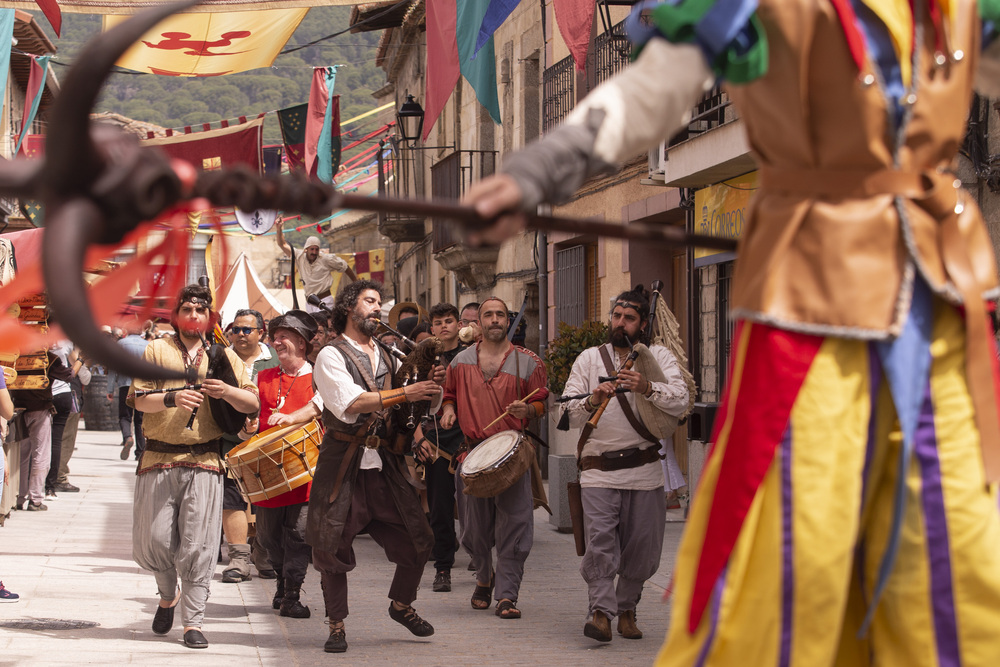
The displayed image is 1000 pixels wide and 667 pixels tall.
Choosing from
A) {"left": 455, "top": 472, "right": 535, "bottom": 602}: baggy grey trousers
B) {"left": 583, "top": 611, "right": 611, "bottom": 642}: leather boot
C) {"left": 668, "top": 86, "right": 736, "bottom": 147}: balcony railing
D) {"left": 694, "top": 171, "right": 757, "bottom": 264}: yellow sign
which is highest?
{"left": 668, "top": 86, "right": 736, "bottom": 147}: balcony railing

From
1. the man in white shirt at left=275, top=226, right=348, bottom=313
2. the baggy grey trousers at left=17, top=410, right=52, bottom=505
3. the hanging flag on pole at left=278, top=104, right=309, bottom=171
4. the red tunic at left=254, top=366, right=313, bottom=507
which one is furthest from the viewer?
the hanging flag on pole at left=278, top=104, right=309, bottom=171

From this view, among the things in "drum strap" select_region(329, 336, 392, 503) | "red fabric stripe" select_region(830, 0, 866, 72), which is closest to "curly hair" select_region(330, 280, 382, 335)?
Answer: "drum strap" select_region(329, 336, 392, 503)

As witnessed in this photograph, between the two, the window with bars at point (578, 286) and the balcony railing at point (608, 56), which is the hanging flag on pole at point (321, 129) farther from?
the balcony railing at point (608, 56)

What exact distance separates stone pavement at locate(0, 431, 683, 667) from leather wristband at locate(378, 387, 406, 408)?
1.35 metres

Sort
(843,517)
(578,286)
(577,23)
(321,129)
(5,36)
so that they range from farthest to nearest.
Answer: (321,129) → (578,286) → (5,36) → (577,23) → (843,517)

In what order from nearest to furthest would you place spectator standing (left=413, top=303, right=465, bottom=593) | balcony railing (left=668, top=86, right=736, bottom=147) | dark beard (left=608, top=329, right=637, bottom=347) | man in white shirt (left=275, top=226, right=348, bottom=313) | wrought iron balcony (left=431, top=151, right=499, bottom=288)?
dark beard (left=608, top=329, right=637, bottom=347) → spectator standing (left=413, top=303, right=465, bottom=593) → balcony railing (left=668, top=86, right=736, bottom=147) → man in white shirt (left=275, top=226, right=348, bottom=313) → wrought iron balcony (left=431, top=151, right=499, bottom=288)

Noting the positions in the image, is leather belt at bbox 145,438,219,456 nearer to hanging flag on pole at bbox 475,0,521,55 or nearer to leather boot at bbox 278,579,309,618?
leather boot at bbox 278,579,309,618

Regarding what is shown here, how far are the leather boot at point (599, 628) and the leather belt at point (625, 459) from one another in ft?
2.88

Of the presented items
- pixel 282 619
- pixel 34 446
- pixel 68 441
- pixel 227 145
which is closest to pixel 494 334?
pixel 282 619

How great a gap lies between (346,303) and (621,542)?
216cm

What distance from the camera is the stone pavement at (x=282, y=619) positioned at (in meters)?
6.58

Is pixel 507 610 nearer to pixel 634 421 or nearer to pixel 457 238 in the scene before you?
pixel 634 421

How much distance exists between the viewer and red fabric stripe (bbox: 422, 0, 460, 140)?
1017 centimetres

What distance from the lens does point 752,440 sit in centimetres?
239
